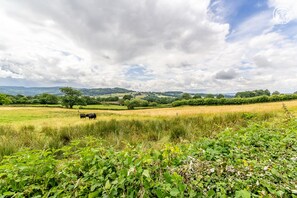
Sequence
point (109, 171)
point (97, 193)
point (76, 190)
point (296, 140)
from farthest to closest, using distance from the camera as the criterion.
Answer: point (296, 140), point (109, 171), point (76, 190), point (97, 193)

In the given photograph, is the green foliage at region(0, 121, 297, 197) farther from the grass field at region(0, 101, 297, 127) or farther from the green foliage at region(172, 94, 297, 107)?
the green foliage at region(172, 94, 297, 107)

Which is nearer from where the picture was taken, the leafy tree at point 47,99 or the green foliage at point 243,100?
the green foliage at point 243,100

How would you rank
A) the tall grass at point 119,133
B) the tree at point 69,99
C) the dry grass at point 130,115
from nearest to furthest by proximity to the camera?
the tall grass at point 119,133
the dry grass at point 130,115
the tree at point 69,99

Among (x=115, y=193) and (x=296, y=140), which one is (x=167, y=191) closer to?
(x=115, y=193)

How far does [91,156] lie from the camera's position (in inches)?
83.0

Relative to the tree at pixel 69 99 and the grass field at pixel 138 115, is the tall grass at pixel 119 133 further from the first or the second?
the tree at pixel 69 99

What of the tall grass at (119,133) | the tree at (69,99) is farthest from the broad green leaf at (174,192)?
the tree at (69,99)

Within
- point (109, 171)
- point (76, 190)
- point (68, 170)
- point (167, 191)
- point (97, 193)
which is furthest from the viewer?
point (68, 170)

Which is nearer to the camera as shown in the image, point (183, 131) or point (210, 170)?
point (210, 170)

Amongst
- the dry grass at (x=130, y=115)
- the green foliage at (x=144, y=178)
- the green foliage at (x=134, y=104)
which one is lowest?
the green foliage at (x=134, y=104)

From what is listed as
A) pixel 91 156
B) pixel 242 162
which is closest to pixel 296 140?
pixel 242 162

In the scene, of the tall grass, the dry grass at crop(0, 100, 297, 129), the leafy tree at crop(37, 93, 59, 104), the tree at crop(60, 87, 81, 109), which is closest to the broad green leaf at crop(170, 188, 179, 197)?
the tall grass

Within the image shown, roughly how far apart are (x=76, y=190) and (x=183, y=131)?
5.90 meters

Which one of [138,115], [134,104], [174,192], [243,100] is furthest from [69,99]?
[174,192]
